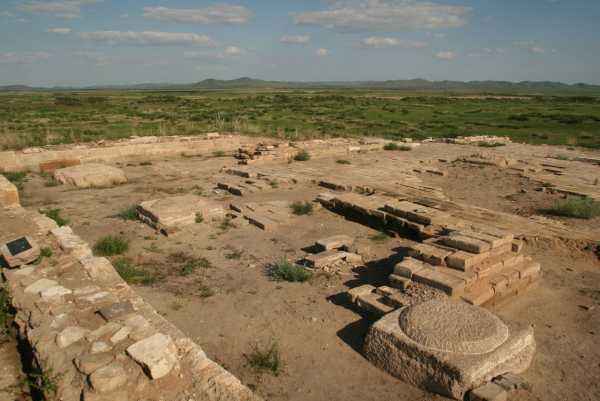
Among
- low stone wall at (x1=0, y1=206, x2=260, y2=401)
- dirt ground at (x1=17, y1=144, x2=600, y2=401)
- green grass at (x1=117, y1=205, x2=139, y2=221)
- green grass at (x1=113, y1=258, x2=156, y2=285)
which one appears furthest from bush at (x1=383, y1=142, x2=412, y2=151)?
low stone wall at (x1=0, y1=206, x2=260, y2=401)

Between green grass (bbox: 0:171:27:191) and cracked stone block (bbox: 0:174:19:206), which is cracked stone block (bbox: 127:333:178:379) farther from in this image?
green grass (bbox: 0:171:27:191)

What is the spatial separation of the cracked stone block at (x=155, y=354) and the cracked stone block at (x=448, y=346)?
200cm

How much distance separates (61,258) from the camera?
19.5ft

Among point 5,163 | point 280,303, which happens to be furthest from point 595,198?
point 5,163

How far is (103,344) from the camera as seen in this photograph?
3.85 meters

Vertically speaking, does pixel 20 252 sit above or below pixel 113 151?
above

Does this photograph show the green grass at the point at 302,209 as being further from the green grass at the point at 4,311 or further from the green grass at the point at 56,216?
the green grass at the point at 4,311

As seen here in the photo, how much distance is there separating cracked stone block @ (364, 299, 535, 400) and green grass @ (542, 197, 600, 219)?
6.12 metres

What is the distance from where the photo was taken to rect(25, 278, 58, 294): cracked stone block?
493 centimetres

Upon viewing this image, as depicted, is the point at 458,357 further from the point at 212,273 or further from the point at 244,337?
the point at 212,273

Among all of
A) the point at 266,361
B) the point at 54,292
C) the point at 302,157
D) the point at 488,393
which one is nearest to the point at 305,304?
the point at 266,361

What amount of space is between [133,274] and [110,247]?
3.83 feet

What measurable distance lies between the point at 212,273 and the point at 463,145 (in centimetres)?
1723

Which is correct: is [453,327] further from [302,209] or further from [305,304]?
[302,209]
